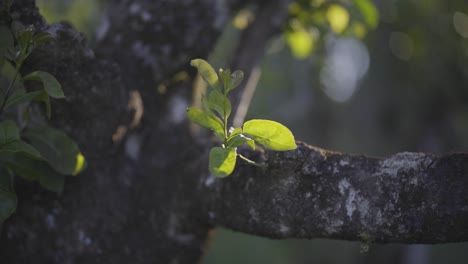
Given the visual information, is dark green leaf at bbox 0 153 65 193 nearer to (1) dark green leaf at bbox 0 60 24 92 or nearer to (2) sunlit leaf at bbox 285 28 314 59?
(1) dark green leaf at bbox 0 60 24 92

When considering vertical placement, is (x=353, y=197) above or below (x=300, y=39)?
above

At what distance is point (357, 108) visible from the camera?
6.57 metres

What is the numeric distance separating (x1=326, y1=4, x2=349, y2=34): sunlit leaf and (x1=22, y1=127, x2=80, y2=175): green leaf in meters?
1.12

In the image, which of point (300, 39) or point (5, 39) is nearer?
point (5, 39)

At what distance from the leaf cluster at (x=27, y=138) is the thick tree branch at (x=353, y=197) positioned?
16.3 inches

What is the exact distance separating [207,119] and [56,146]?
43 cm

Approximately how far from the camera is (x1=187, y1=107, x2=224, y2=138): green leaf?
124 centimetres

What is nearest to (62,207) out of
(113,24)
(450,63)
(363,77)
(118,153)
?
(118,153)

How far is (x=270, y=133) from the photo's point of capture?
121cm

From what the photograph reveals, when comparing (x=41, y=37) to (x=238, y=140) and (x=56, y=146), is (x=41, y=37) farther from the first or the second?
(x=238, y=140)

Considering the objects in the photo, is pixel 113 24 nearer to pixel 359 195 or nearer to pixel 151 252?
pixel 151 252

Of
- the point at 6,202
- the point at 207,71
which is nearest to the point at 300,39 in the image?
the point at 207,71

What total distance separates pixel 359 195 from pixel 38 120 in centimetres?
81

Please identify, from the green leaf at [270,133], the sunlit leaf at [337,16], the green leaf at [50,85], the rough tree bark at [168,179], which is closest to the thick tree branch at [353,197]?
the rough tree bark at [168,179]
